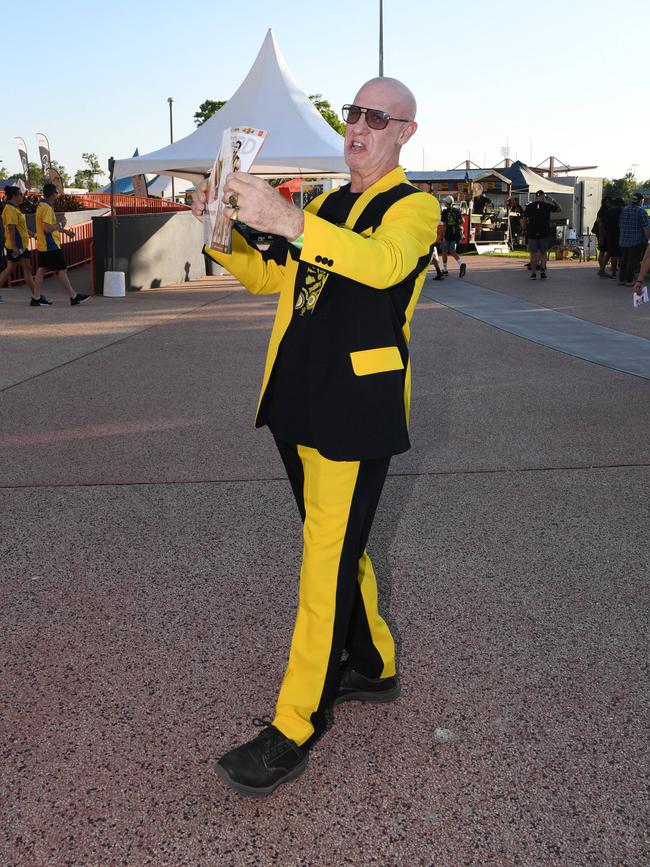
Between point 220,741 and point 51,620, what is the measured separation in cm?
114

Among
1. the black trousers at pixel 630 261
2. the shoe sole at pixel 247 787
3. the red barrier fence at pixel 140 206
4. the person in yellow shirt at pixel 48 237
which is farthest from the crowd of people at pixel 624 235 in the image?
the shoe sole at pixel 247 787

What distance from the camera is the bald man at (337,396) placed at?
2523 millimetres

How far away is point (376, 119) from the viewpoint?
2.57 meters

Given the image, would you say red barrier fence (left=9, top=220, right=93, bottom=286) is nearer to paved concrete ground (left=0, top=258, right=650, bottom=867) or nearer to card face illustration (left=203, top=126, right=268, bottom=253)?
paved concrete ground (left=0, top=258, right=650, bottom=867)

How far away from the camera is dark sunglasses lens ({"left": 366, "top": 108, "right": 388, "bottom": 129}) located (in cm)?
257

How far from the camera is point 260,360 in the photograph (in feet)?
33.1

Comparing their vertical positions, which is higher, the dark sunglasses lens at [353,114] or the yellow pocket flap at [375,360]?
the dark sunglasses lens at [353,114]

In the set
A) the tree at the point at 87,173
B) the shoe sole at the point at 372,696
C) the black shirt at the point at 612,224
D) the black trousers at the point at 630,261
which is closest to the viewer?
the shoe sole at the point at 372,696

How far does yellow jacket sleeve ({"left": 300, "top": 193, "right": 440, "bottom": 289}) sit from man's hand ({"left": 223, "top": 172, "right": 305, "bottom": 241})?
4 cm

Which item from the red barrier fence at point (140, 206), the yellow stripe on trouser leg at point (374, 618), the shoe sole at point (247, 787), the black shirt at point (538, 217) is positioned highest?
the red barrier fence at point (140, 206)

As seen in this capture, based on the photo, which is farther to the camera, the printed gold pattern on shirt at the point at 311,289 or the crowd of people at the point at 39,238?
the crowd of people at the point at 39,238

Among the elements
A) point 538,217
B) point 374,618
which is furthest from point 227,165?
point 538,217

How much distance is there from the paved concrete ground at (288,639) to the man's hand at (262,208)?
1504 mm

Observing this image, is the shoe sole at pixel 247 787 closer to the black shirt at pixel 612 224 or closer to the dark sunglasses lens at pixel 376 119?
the dark sunglasses lens at pixel 376 119
